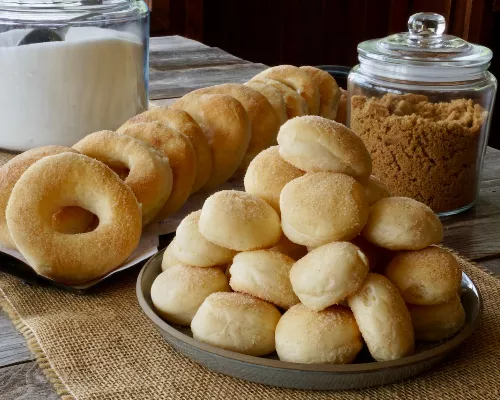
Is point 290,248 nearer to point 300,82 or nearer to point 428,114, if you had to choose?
point 428,114

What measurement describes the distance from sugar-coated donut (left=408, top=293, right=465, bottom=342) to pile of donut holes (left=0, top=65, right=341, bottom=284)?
302 mm

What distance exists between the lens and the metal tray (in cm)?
53

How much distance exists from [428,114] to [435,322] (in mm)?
420

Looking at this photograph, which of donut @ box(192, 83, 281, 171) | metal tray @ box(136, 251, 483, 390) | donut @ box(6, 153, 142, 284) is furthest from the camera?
donut @ box(192, 83, 281, 171)

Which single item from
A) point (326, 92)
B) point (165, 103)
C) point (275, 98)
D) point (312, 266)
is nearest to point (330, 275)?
point (312, 266)

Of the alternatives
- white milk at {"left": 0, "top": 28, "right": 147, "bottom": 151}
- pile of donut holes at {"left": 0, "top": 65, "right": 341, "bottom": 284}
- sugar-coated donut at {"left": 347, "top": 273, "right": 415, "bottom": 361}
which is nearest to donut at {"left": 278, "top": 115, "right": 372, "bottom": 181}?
sugar-coated donut at {"left": 347, "top": 273, "right": 415, "bottom": 361}

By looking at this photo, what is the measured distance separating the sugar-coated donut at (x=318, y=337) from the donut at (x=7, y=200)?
0.96ft

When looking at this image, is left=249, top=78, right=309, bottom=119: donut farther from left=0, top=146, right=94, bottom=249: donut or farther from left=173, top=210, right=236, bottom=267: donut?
left=173, top=210, right=236, bottom=267: donut

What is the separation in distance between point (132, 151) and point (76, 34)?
347mm

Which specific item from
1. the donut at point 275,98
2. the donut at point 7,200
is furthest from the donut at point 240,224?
the donut at point 275,98

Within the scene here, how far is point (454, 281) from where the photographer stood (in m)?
0.59

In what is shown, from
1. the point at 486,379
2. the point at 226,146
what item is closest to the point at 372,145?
the point at 226,146

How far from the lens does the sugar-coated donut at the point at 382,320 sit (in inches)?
21.6

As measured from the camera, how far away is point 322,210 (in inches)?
22.5
